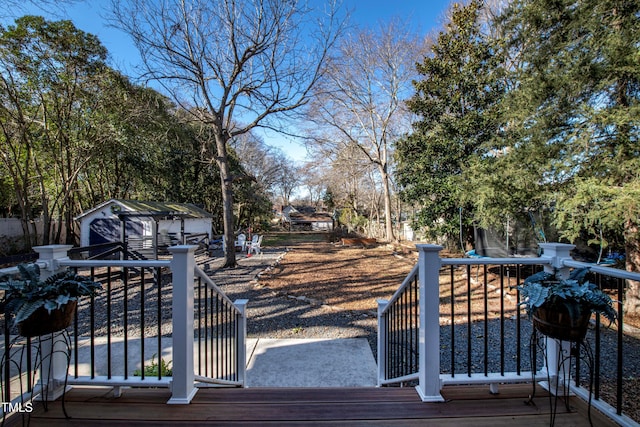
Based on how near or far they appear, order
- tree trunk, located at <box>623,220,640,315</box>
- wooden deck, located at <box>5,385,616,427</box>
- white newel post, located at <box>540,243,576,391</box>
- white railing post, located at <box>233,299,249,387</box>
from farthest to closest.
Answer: tree trunk, located at <box>623,220,640,315</box>
white railing post, located at <box>233,299,249,387</box>
white newel post, located at <box>540,243,576,391</box>
wooden deck, located at <box>5,385,616,427</box>

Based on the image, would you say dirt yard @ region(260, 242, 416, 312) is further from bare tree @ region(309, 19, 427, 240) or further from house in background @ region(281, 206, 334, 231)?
house in background @ region(281, 206, 334, 231)

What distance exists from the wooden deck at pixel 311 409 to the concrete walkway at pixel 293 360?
4.41 feet

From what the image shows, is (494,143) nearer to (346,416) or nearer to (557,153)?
(557,153)

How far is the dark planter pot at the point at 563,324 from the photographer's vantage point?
1.50 m

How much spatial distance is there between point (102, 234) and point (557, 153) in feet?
50.2

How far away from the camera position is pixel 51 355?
1.89m

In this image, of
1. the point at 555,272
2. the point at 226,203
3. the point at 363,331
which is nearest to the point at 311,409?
the point at 555,272

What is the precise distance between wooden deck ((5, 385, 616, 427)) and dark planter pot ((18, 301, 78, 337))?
55cm

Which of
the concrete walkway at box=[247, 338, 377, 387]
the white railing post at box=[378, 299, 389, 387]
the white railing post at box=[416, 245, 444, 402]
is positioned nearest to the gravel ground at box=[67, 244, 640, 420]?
the concrete walkway at box=[247, 338, 377, 387]

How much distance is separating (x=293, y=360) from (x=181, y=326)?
2211 mm

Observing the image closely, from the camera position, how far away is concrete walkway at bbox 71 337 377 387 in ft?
10.7

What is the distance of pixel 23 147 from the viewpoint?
463 inches

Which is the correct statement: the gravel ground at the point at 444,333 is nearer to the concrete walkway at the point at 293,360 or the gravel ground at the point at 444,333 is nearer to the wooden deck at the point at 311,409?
the concrete walkway at the point at 293,360

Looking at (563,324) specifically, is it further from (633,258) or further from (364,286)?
(364,286)
